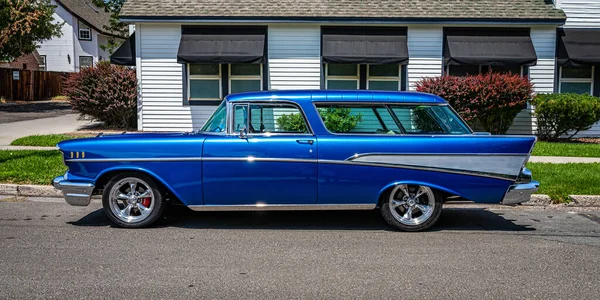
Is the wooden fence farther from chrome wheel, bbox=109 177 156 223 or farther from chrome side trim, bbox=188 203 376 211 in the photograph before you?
chrome side trim, bbox=188 203 376 211

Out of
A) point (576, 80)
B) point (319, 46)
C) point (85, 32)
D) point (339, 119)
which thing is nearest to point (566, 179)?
point (339, 119)

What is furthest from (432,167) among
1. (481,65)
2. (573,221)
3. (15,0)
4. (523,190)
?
(15,0)

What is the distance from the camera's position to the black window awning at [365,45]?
630 inches

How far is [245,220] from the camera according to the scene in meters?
7.46

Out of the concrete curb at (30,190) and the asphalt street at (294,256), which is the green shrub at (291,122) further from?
the concrete curb at (30,190)

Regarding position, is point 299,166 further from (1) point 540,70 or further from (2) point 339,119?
(1) point 540,70

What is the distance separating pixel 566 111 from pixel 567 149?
192 centimetres

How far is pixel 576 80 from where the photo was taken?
1689 cm

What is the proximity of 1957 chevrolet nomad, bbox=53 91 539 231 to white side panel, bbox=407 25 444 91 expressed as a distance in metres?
9.99

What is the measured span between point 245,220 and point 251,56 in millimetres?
9091

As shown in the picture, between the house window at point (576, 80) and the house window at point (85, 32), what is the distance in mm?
38097

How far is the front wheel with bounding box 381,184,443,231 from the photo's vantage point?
6.82 meters

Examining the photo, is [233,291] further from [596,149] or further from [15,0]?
[15,0]

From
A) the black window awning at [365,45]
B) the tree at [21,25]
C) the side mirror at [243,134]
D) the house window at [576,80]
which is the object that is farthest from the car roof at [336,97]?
the tree at [21,25]
